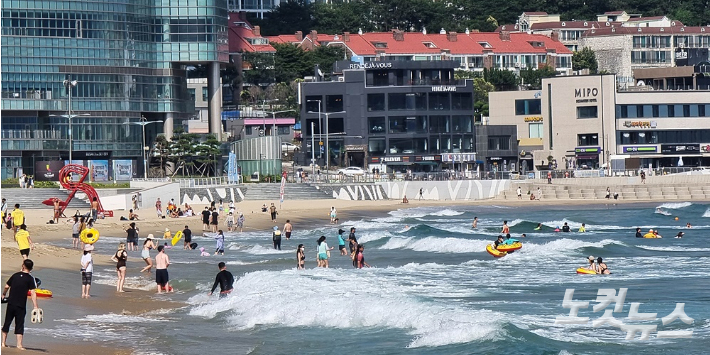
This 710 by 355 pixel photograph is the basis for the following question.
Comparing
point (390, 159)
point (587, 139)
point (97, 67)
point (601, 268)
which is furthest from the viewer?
point (587, 139)

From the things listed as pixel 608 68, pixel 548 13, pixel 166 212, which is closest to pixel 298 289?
pixel 166 212

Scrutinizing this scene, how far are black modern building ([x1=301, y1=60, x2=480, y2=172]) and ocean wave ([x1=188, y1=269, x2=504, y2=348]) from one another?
75381mm

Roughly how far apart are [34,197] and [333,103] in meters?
40.1

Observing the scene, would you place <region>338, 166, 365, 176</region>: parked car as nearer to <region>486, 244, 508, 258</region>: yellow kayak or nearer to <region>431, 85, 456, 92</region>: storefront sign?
<region>431, 85, 456, 92</region>: storefront sign

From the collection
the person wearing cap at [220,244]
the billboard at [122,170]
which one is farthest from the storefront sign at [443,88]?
the person wearing cap at [220,244]

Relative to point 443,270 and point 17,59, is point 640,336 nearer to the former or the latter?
point 443,270

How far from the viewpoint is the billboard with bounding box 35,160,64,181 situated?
88750mm

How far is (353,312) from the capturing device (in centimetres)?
2836

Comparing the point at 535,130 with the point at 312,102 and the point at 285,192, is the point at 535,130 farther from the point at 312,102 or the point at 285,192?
the point at 285,192

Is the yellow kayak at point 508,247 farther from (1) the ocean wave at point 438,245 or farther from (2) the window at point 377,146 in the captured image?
(2) the window at point 377,146

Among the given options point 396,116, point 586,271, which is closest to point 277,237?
point 586,271

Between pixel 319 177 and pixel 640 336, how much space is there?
228 ft

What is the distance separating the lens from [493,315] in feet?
92.1

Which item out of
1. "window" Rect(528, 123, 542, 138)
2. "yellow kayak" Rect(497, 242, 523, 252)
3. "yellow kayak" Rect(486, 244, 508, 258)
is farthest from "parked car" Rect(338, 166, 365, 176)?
"yellow kayak" Rect(486, 244, 508, 258)
